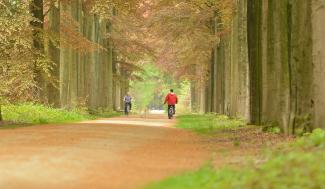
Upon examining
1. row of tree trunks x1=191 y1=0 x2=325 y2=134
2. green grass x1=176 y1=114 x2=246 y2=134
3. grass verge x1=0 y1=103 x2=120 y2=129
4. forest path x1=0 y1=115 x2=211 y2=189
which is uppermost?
row of tree trunks x1=191 y1=0 x2=325 y2=134

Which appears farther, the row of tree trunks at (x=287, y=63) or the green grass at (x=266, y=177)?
the row of tree trunks at (x=287, y=63)

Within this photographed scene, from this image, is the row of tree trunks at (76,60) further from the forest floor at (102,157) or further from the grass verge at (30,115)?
the forest floor at (102,157)

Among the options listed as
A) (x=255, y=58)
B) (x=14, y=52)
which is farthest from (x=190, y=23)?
(x=14, y=52)

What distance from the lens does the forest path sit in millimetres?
7645

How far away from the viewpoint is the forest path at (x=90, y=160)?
7.64 metres

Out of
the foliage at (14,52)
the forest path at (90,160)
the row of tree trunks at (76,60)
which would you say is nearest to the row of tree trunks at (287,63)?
the forest path at (90,160)

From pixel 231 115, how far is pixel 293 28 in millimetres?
12405

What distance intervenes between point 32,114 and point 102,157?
13.1 metres

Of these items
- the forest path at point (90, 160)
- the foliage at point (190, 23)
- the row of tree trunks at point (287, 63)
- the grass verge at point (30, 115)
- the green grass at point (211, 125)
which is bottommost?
the forest path at point (90, 160)

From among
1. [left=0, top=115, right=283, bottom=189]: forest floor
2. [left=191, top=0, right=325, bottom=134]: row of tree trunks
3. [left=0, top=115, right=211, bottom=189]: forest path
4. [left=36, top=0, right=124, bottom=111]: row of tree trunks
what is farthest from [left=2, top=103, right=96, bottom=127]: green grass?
[left=0, top=115, right=211, bottom=189]: forest path

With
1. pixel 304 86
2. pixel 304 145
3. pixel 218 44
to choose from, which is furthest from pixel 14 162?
pixel 218 44

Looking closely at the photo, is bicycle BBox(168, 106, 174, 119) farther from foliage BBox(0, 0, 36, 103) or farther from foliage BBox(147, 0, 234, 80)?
foliage BBox(0, 0, 36, 103)

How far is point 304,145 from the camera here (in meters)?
10.3

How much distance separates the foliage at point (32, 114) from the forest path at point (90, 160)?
7.40 meters
